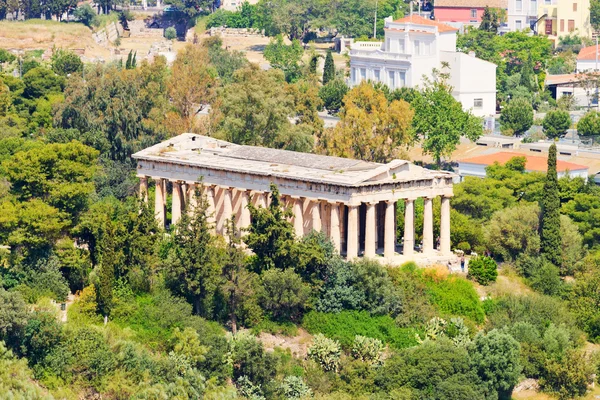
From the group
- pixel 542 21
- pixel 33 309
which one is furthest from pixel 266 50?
pixel 33 309

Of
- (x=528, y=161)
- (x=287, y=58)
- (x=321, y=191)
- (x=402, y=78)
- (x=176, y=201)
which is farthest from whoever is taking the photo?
(x=287, y=58)

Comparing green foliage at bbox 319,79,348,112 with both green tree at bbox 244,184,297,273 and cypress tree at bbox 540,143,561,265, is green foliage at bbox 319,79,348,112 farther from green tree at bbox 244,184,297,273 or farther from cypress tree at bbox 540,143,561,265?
green tree at bbox 244,184,297,273

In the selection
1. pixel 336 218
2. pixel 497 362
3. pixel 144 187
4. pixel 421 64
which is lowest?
pixel 497 362

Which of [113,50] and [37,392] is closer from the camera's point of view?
[37,392]

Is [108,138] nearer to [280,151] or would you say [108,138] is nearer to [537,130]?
[280,151]

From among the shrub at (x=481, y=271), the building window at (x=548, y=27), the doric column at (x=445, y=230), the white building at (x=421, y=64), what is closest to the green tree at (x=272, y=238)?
the doric column at (x=445, y=230)

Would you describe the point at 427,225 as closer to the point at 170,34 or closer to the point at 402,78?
the point at 402,78

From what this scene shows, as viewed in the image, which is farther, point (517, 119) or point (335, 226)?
point (517, 119)

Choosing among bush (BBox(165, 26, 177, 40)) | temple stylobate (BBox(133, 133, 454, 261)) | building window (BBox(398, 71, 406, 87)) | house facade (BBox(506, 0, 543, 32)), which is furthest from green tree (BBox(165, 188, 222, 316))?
bush (BBox(165, 26, 177, 40))

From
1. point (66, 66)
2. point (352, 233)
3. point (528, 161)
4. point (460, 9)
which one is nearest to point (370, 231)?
point (352, 233)
